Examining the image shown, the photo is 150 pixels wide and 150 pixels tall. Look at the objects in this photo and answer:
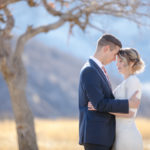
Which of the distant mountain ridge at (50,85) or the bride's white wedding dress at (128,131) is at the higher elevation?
the bride's white wedding dress at (128,131)

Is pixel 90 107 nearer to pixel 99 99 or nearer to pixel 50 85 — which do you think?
pixel 99 99

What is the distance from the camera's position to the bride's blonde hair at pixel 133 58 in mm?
3033

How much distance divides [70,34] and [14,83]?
210cm

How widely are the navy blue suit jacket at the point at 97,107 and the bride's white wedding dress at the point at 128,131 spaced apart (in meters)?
0.05

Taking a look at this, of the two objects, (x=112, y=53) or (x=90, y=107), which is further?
(x=112, y=53)

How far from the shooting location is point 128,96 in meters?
2.94

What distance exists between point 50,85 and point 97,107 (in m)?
35.8

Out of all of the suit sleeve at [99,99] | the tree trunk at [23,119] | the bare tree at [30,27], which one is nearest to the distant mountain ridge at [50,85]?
the bare tree at [30,27]

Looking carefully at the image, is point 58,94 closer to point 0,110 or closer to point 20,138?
point 0,110

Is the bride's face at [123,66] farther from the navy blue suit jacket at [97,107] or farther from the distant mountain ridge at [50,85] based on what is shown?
the distant mountain ridge at [50,85]

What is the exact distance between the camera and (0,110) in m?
30.7

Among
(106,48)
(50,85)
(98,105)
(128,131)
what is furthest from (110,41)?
(50,85)

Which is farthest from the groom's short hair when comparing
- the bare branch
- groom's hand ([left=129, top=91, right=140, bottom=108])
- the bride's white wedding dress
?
the bare branch

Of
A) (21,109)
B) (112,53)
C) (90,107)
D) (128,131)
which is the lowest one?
(21,109)
